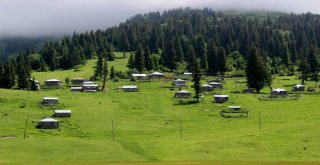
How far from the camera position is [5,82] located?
173 metres

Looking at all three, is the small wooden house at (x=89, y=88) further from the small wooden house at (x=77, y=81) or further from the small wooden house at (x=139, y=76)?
the small wooden house at (x=139, y=76)

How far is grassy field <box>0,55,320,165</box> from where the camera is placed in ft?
274

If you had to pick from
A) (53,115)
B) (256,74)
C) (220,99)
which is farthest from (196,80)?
(53,115)

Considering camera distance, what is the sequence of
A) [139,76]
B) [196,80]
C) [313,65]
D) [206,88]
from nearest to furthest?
[196,80] < [206,88] < [313,65] < [139,76]

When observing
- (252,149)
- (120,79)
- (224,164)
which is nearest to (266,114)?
(252,149)

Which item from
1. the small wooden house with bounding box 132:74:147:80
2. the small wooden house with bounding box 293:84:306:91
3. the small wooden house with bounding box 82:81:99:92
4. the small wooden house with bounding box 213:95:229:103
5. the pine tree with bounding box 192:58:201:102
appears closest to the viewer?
the small wooden house with bounding box 213:95:229:103

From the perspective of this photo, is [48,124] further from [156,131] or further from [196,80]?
[196,80]

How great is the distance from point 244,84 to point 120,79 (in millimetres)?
47842

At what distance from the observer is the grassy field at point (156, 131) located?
3292 inches

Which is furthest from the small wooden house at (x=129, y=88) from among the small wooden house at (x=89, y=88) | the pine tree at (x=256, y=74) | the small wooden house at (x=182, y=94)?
the pine tree at (x=256, y=74)

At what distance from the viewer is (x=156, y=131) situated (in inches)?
4328

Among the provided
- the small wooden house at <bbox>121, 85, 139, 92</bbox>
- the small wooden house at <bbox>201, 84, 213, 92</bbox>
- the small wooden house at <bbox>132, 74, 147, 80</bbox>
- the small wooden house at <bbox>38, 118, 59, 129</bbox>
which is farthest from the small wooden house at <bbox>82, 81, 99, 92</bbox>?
the small wooden house at <bbox>38, 118, 59, 129</bbox>

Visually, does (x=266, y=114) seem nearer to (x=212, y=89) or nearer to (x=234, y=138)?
(x=234, y=138)

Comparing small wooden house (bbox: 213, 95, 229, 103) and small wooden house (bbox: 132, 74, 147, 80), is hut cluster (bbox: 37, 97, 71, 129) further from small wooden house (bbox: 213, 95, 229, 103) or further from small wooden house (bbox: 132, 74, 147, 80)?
small wooden house (bbox: 132, 74, 147, 80)
